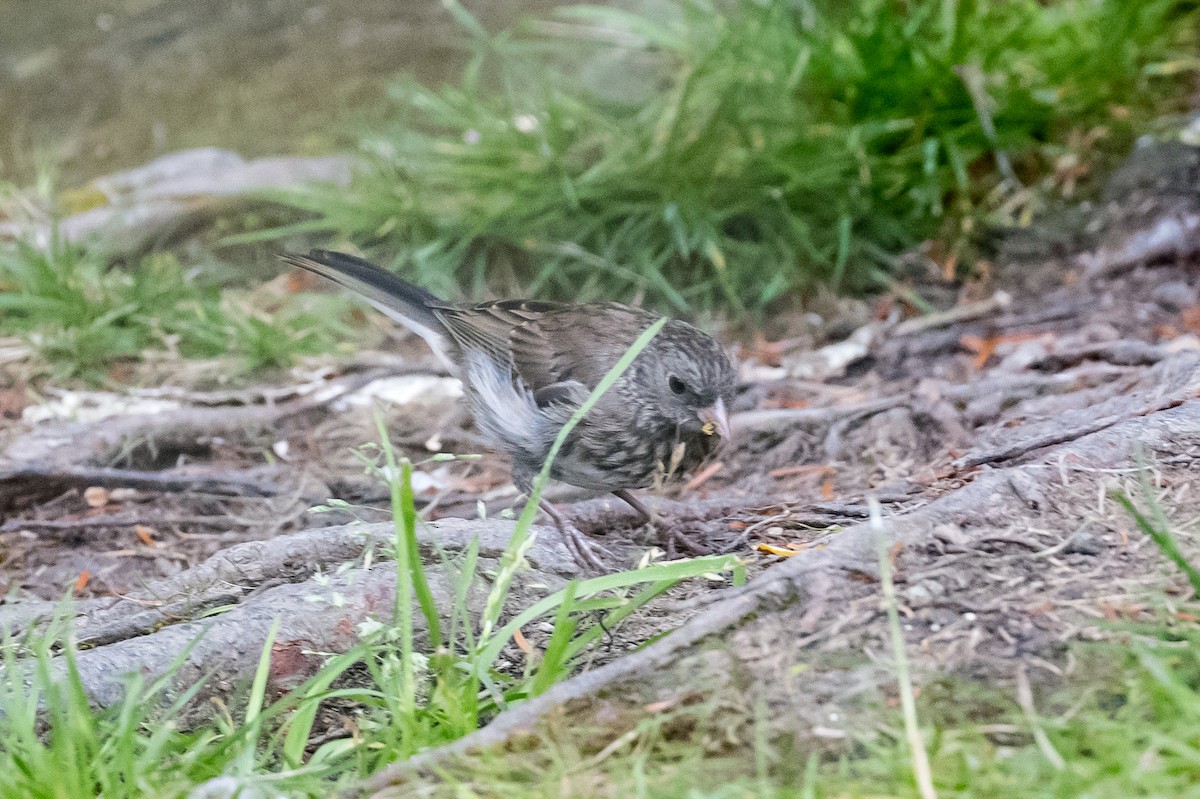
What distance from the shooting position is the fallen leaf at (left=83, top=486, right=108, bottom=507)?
13.6 feet

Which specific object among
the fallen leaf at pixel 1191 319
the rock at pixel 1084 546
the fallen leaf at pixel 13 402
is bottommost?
the fallen leaf at pixel 13 402

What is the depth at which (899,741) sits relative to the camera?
76.0 inches

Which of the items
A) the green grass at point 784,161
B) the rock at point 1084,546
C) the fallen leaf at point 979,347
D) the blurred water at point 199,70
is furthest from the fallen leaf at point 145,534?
the blurred water at point 199,70

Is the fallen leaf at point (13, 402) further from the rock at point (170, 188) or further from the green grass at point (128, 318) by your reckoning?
the rock at point (170, 188)

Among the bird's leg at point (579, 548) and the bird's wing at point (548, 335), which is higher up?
the bird's wing at point (548, 335)

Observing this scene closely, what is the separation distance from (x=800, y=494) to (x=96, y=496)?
2.64m

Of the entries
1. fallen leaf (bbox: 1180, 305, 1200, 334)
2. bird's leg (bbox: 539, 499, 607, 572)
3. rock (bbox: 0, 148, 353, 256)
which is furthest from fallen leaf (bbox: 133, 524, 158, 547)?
fallen leaf (bbox: 1180, 305, 1200, 334)

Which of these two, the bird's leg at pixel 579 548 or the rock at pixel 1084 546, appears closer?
the rock at pixel 1084 546

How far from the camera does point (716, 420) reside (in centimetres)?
352

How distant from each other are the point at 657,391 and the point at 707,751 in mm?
1687

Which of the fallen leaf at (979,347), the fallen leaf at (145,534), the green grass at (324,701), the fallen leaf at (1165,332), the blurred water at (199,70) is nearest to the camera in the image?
the green grass at (324,701)

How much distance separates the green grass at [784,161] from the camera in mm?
5652

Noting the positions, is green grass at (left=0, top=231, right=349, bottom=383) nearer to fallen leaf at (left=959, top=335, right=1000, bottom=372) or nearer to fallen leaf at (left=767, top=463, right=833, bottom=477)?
fallen leaf at (left=767, top=463, right=833, bottom=477)

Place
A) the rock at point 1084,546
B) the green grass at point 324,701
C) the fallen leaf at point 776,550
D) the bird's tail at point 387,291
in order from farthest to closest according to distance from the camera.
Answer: the bird's tail at point 387,291 < the fallen leaf at point 776,550 < the rock at point 1084,546 < the green grass at point 324,701
